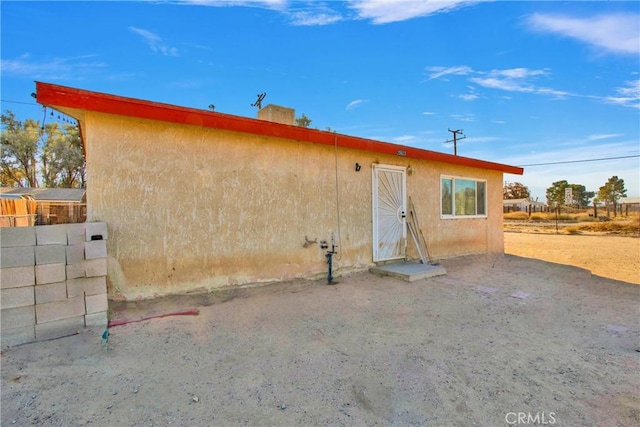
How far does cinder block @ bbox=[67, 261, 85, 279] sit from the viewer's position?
307cm

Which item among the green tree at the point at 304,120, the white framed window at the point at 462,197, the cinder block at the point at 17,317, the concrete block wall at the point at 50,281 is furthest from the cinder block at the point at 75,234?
the green tree at the point at 304,120

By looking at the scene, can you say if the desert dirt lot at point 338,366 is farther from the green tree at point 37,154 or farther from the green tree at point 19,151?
the green tree at point 19,151

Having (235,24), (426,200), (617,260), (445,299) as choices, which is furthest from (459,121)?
(445,299)

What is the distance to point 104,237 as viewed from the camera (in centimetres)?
335

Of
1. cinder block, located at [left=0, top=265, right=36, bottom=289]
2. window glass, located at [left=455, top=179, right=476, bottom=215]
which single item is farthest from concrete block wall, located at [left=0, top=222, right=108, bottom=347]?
window glass, located at [left=455, top=179, right=476, bottom=215]

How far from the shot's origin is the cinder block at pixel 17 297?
2756 millimetres

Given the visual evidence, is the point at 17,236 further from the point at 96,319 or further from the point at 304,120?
the point at 304,120

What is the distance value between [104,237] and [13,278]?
78cm

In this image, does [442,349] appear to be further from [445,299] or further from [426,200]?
[426,200]

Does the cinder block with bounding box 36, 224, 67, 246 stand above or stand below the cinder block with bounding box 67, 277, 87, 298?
above

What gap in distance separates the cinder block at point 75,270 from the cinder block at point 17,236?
Answer: 0.38m

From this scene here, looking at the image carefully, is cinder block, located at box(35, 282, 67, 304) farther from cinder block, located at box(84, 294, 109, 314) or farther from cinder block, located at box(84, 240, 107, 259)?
cinder block, located at box(84, 240, 107, 259)

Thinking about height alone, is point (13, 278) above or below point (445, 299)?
above

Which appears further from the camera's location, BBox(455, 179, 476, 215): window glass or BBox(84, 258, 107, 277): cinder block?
BBox(455, 179, 476, 215): window glass
